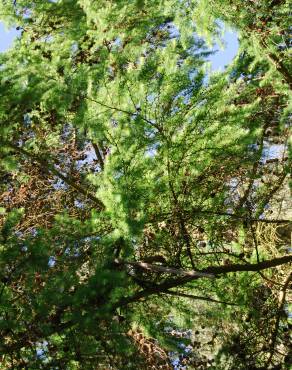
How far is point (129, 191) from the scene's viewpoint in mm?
4684

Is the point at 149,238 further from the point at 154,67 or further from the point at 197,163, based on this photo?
the point at 154,67

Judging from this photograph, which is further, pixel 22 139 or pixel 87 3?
pixel 22 139

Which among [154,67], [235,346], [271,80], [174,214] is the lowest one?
[235,346]

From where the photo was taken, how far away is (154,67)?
488 centimetres

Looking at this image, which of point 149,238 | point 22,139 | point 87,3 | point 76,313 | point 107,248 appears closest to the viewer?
point 76,313

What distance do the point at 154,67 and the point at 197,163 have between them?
1.19m

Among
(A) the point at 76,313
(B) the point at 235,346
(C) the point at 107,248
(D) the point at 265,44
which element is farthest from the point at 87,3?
(B) the point at 235,346

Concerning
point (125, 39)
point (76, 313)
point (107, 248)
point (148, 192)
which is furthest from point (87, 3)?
point (76, 313)

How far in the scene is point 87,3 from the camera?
6266 millimetres

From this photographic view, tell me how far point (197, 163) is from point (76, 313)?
2.15m

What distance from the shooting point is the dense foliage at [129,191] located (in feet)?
14.6

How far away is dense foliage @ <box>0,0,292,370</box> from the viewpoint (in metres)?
4.44

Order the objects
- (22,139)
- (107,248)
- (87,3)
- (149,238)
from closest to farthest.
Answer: (107,248) < (149,238) < (87,3) < (22,139)

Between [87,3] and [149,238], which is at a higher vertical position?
[87,3]
